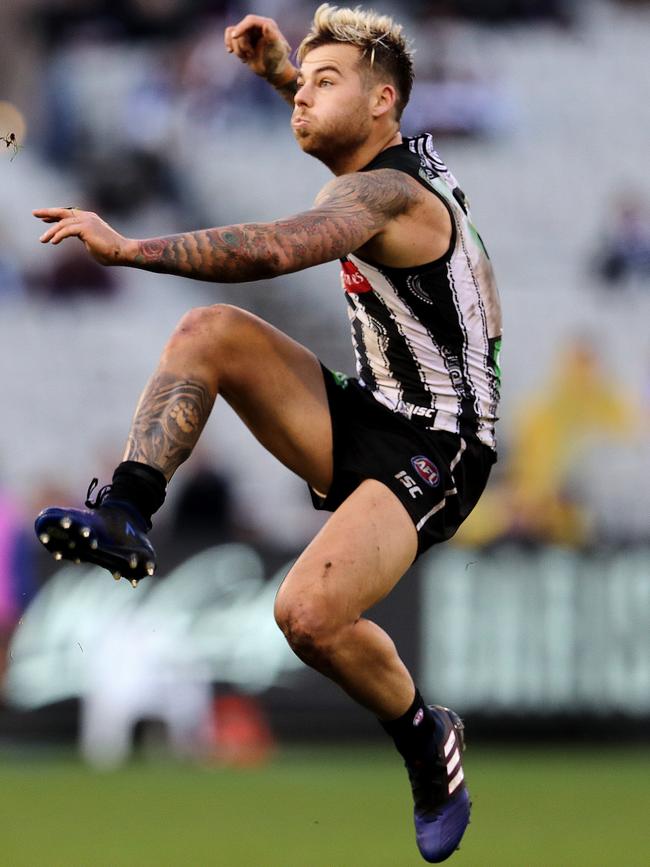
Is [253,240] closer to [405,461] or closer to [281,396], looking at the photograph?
[281,396]

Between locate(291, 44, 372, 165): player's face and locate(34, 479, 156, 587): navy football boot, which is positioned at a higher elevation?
locate(291, 44, 372, 165): player's face

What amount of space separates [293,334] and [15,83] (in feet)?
12.7

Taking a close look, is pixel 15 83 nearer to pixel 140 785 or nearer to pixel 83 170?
pixel 83 170

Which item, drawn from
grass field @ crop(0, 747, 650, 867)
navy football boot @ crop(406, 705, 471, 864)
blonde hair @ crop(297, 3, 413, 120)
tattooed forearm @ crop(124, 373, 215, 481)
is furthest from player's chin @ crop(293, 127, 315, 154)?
grass field @ crop(0, 747, 650, 867)

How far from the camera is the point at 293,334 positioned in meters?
15.0

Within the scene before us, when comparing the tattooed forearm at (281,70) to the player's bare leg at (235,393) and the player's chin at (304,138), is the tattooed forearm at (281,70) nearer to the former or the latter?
the player's chin at (304,138)

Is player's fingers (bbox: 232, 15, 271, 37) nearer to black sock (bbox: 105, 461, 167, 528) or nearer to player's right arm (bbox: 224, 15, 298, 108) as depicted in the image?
player's right arm (bbox: 224, 15, 298, 108)

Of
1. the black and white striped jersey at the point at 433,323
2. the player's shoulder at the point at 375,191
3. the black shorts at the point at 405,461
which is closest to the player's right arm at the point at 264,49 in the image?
the black and white striped jersey at the point at 433,323

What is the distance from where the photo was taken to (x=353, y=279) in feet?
18.3

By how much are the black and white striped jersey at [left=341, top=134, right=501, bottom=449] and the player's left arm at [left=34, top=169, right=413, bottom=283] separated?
12.6 inches

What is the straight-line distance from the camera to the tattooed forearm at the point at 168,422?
515 cm

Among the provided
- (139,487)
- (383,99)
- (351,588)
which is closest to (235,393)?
(139,487)

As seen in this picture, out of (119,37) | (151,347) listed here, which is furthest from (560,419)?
(119,37)

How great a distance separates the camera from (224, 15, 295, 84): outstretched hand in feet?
19.9
